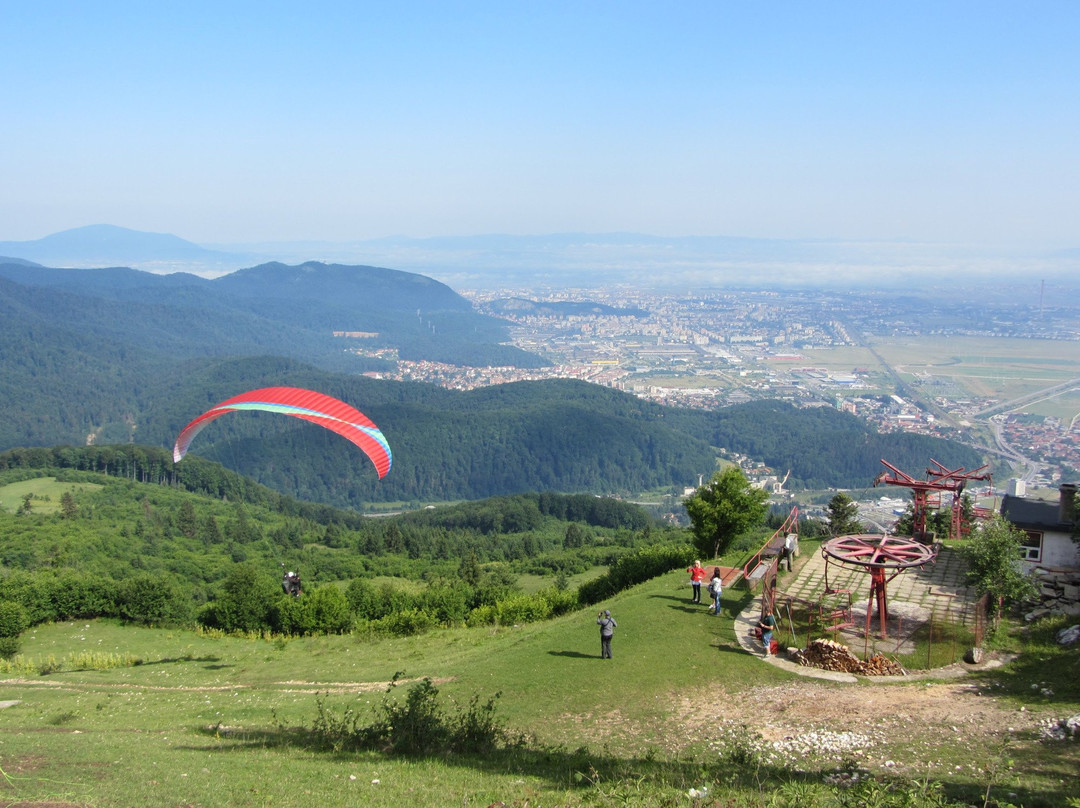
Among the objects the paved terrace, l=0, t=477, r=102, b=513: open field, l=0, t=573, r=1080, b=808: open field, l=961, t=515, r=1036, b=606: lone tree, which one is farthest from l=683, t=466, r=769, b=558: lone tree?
l=0, t=477, r=102, b=513: open field

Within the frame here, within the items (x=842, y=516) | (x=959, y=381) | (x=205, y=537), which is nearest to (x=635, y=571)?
(x=842, y=516)

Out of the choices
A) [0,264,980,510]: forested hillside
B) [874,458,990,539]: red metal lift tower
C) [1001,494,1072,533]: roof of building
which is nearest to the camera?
[1001,494,1072,533]: roof of building

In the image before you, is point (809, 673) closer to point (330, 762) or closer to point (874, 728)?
point (874, 728)

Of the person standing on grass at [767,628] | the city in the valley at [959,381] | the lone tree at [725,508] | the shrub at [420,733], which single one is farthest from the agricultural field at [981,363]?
the shrub at [420,733]

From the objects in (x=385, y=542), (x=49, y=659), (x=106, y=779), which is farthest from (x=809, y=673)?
(x=385, y=542)

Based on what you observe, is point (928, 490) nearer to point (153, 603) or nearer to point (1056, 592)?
point (1056, 592)

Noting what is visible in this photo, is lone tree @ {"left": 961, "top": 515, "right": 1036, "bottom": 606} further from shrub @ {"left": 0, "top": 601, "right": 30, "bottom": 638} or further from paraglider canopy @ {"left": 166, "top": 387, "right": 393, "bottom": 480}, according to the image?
shrub @ {"left": 0, "top": 601, "right": 30, "bottom": 638}
